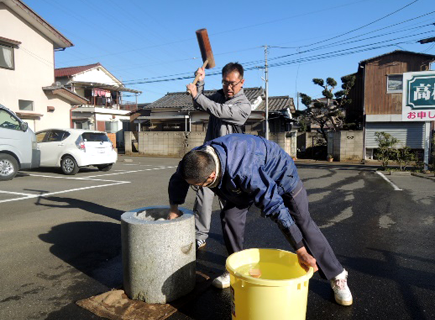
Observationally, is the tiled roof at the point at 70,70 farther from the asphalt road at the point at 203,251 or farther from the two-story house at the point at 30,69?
the asphalt road at the point at 203,251

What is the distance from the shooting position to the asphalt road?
239cm

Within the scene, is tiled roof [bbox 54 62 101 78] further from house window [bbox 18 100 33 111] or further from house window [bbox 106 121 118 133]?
house window [bbox 18 100 33 111]

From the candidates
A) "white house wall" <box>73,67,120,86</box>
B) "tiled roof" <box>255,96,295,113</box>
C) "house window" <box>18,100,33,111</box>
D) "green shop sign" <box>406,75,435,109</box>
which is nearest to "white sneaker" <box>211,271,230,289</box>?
"green shop sign" <box>406,75,435,109</box>

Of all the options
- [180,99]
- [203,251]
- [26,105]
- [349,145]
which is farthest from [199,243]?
[180,99]

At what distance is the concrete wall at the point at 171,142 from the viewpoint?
19.9 m

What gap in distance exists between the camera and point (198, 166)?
1.84m

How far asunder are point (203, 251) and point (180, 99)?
72.3 feet

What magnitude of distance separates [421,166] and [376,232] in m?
10.4

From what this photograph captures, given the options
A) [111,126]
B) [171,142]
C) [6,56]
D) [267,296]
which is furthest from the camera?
[111,126]

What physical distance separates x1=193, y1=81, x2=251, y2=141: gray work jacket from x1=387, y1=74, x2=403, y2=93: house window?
18.0m

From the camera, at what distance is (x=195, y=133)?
20.1m

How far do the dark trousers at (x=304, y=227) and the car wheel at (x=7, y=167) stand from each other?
24.9 ft

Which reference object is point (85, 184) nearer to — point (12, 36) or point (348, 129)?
point (12, 36)

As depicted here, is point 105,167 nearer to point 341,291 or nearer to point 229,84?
point 229,84
